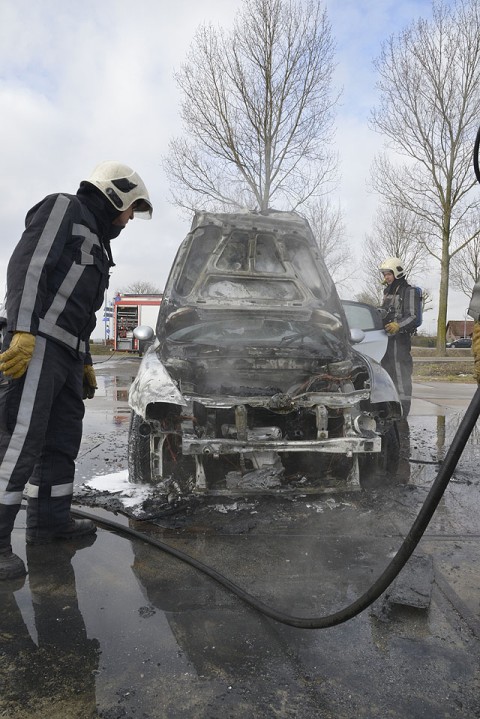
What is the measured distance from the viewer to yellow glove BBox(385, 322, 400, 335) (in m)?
6.22

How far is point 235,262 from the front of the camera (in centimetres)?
458

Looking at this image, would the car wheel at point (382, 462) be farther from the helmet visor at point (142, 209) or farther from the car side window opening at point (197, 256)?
the helmet visor at point (142, 209)

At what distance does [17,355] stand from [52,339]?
0.22 meters

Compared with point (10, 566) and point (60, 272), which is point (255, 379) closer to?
point (60, 272)

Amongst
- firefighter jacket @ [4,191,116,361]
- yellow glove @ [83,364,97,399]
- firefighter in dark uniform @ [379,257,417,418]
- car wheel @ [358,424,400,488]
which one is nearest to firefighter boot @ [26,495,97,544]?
yellow glove @ [83,364,97,399]

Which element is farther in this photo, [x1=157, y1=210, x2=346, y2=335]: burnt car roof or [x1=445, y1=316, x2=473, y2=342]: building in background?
[x1=445, y1=316, x2=473, y2=342]: building in background

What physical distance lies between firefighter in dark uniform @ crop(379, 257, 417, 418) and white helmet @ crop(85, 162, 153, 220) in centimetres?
428

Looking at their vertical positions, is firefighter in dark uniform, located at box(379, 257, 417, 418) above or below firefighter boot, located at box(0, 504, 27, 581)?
above

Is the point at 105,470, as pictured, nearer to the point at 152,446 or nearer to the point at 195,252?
the point at 152,446

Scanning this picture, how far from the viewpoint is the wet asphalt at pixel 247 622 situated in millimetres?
1556

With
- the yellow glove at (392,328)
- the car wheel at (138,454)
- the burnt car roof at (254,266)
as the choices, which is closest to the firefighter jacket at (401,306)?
the yellow glove at (392,328)

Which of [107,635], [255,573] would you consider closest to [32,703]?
[107,635]

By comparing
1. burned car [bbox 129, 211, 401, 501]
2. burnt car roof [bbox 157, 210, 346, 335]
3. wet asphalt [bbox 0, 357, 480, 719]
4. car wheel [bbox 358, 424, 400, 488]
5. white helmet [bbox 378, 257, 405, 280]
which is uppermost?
white helmet [bbox 378, 257, 405, 280]

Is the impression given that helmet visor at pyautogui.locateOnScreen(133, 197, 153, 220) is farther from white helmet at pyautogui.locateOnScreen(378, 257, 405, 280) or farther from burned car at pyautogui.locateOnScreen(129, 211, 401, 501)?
white helmet at pyautogui.locateOnScreen(378, 257, 405, 280)
